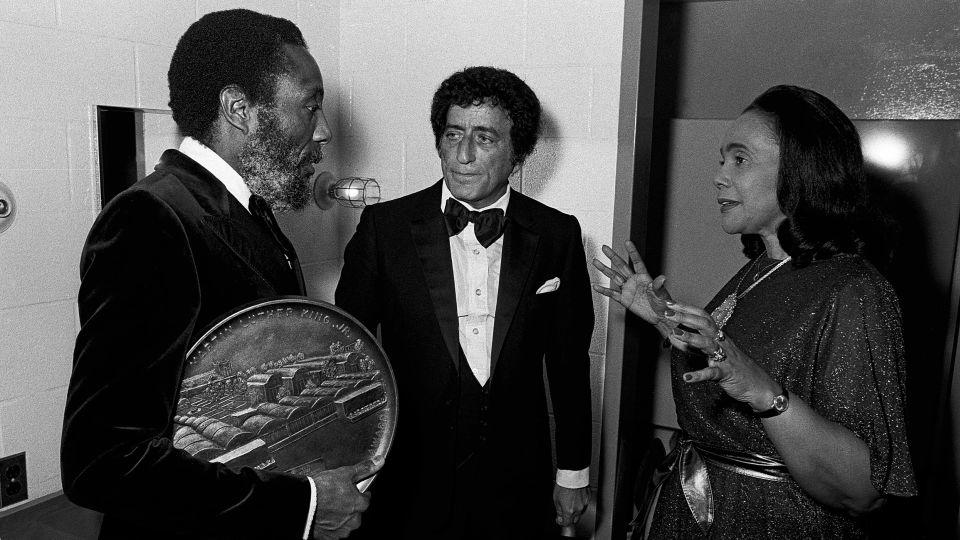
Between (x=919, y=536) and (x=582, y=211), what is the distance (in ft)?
5.67

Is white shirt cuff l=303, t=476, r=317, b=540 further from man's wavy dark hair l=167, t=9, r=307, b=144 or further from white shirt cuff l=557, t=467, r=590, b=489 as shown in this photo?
white shirt cuff l=557, t=467, r=590, b=489

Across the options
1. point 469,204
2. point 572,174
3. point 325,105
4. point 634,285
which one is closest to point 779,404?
point 634,285

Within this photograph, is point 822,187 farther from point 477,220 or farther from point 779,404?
point 477,220

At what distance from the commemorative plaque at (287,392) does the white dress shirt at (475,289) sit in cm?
59

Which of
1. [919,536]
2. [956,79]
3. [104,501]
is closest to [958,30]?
[956,79]

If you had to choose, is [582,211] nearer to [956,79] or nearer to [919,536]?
[956,79]

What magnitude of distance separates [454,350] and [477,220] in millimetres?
383

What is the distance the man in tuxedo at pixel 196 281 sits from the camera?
1.13m

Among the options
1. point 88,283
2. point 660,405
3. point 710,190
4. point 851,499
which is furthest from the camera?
point 660,405

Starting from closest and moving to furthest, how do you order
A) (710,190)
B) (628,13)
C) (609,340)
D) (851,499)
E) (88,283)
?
(88,283) < (851,499) < (628,13) < (609,340) < (710,190)

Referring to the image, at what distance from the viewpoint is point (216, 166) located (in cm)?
143

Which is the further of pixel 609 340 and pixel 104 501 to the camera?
pixel 609 340

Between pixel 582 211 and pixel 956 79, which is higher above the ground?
pixel 956 79

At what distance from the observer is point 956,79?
2.58 m
